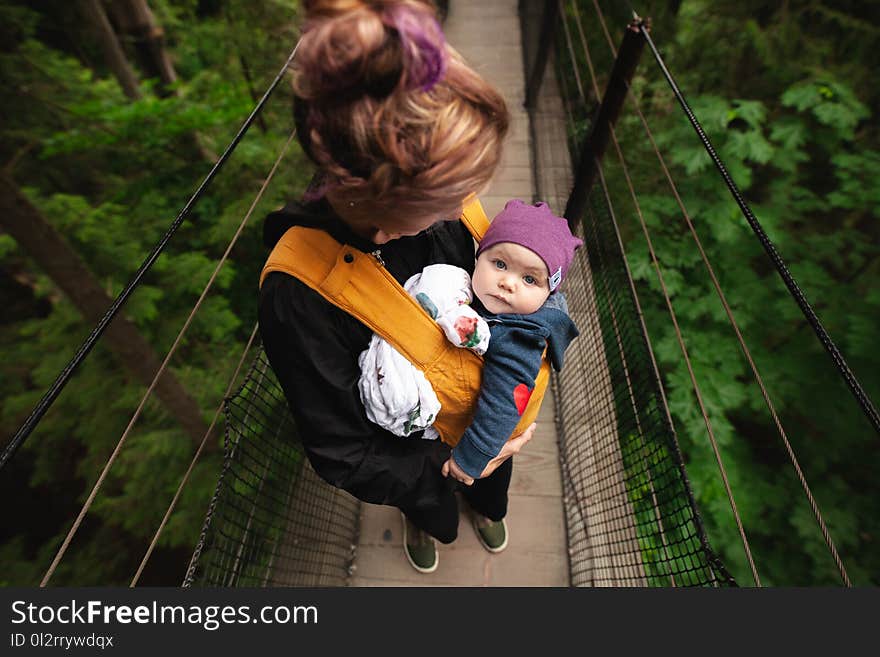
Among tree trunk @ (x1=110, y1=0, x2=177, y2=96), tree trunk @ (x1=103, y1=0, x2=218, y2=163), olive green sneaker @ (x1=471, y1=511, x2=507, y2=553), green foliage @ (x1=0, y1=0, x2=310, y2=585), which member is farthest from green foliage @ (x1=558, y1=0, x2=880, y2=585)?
tree trunk @ (x1=110, y1=0, x2=177, y2=96)

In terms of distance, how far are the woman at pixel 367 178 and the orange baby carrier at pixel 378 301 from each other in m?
0.02

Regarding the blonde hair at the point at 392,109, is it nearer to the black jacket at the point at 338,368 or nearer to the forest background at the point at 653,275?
the black jacket at the point at 338,368

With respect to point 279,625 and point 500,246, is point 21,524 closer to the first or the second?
point 279,625

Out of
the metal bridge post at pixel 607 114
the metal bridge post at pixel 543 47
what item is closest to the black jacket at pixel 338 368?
the metal bridge post at pixel 607 114

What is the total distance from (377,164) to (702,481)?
8.00ft

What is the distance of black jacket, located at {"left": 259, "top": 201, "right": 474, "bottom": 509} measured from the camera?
2.52 feet

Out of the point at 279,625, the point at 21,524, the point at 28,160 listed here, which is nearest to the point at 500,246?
the point at 279,625

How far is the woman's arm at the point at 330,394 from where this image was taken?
764 mm

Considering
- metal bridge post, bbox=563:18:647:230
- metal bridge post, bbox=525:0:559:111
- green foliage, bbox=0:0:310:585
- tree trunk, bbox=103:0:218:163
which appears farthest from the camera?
tree trunk, bbox=103:0:218:163

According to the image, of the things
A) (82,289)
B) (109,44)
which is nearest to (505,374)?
(82,289)

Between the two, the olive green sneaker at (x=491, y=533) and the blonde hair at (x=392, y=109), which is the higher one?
the blonde hair at (x=392, y=109)

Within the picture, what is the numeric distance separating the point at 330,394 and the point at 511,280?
43 cm

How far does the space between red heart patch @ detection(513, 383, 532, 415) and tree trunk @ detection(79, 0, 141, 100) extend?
17.3 feet

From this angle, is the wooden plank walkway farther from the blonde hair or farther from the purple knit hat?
the blonde hair
